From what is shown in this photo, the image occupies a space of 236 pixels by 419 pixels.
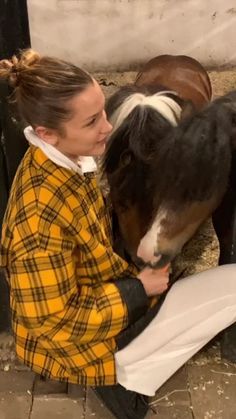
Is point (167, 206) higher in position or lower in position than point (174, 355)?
higher

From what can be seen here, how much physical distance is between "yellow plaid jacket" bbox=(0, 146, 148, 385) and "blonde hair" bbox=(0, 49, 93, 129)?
0.10m

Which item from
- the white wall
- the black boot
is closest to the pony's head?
the black boot

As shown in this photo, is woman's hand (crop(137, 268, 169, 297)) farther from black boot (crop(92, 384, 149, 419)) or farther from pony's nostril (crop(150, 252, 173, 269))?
black boot (crop(92, 384, 149, 419))

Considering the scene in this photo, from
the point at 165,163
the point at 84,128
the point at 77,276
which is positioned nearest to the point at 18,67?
the point at 84,128

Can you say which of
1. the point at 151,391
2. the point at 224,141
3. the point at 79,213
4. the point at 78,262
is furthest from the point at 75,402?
the point at 224,141

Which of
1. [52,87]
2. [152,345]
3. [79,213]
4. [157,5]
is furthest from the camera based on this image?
[157,5]

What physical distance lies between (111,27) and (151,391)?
2.46 meters

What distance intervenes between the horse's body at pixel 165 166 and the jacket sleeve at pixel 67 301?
11 centimetres

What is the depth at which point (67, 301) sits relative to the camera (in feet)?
3.79

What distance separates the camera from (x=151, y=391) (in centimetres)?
139

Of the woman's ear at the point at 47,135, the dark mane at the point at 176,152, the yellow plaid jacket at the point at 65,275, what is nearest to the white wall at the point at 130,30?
the dark mane at the point at 176,152

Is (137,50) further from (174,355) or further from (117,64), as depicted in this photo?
(174,355)

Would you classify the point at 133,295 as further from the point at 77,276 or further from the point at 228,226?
the point at 228,226

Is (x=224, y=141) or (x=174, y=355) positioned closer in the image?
(x=224, y=141)
